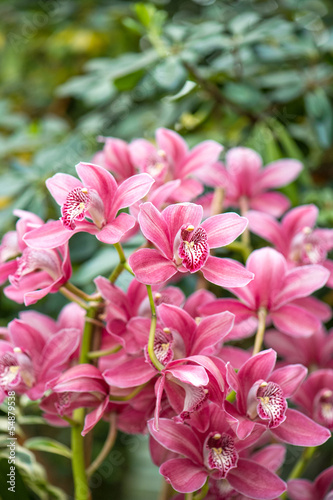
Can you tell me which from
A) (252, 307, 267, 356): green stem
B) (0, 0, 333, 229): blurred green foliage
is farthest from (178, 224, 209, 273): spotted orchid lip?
(0, 0, 333, 229): blurred green foliage

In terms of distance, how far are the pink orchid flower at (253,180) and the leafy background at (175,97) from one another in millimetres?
86

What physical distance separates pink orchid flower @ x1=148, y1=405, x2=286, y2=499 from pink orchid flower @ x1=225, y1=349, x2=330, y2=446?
17mm

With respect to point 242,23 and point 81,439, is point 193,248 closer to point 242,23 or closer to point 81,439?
point 81,439

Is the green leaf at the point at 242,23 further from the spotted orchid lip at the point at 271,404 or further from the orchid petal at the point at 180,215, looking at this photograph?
the spotted orchid lip at the point at 271,404

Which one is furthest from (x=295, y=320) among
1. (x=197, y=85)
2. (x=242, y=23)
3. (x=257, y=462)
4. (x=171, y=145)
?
(x=242, y=23)

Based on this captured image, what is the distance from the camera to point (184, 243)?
0.49 metres

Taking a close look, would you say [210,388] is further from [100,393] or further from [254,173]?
[254,173]

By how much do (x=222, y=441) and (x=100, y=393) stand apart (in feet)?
0.41

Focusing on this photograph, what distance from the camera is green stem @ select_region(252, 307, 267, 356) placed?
531mm

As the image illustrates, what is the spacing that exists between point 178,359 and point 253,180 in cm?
35

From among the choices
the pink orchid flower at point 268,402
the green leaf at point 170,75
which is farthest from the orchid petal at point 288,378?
the green leaf at point 170,75

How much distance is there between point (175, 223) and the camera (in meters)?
0.50

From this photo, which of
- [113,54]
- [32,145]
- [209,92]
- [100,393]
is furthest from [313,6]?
[100,393]

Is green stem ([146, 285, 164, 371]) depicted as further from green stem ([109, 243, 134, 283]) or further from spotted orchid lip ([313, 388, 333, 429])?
spotted orchid lip ([313, 388, 333, 429])
